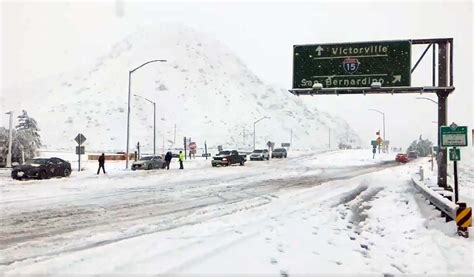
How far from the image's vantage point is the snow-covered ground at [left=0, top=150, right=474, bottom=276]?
24.4ft

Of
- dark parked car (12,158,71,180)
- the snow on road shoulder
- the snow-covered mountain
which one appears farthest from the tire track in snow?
the snow-covered mountain

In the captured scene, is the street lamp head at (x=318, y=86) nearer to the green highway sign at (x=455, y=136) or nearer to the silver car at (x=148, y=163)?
the green highway sign at (x=455, y=136)

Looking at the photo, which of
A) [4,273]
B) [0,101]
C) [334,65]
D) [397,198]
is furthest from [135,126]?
[4,273]

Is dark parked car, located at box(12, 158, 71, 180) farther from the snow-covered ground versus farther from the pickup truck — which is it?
the pickup truck

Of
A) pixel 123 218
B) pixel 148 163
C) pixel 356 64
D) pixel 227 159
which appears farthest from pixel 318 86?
pixel 227 159

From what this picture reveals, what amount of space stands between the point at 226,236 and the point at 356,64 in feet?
61.7

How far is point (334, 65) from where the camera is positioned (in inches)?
1044

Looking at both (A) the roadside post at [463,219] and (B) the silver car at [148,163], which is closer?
(A) the roadside post at [463,219]

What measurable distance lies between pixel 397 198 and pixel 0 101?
174 metres

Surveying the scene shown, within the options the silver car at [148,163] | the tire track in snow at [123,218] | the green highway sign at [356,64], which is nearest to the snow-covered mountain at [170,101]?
the silver car at [148,163]

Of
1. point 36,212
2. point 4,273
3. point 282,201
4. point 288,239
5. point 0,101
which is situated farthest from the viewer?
point 0,101

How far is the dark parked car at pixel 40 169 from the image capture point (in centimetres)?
2657

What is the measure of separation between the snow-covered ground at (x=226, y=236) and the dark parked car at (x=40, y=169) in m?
9.71

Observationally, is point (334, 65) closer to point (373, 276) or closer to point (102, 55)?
point (373, 276)
